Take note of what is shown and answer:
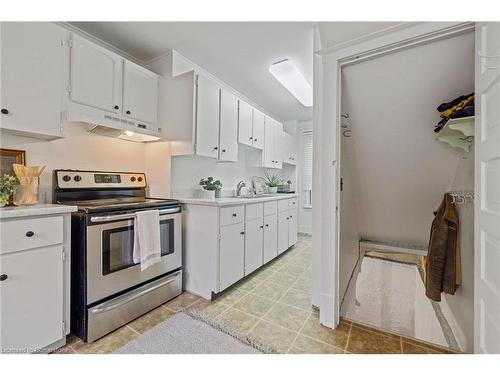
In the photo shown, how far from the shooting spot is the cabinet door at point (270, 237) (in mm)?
2865

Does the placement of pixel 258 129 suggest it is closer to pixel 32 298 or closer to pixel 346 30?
pixel 346 30

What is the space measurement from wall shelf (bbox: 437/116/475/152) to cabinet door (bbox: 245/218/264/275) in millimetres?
1839

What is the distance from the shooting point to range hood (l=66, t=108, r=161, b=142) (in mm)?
1787

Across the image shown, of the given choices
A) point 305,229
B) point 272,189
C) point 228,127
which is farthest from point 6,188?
point 305,229

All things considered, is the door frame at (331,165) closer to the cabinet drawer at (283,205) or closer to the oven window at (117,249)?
the cabinet drawer at (283,205)

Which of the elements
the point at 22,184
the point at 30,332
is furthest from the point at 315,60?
the point at 30,332

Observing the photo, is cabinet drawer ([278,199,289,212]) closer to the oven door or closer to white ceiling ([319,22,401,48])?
the oven door

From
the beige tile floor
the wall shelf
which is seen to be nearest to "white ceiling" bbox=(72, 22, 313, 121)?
the wall shelf

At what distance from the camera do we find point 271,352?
4.66 ft

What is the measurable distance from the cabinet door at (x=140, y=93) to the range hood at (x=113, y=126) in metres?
0.09

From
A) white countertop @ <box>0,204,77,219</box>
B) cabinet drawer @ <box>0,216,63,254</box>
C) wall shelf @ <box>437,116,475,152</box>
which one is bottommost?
cabinet drawer @ <box>0,216,63,254</box>

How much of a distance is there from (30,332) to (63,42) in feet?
6.40

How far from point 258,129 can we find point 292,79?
0.82 metres
